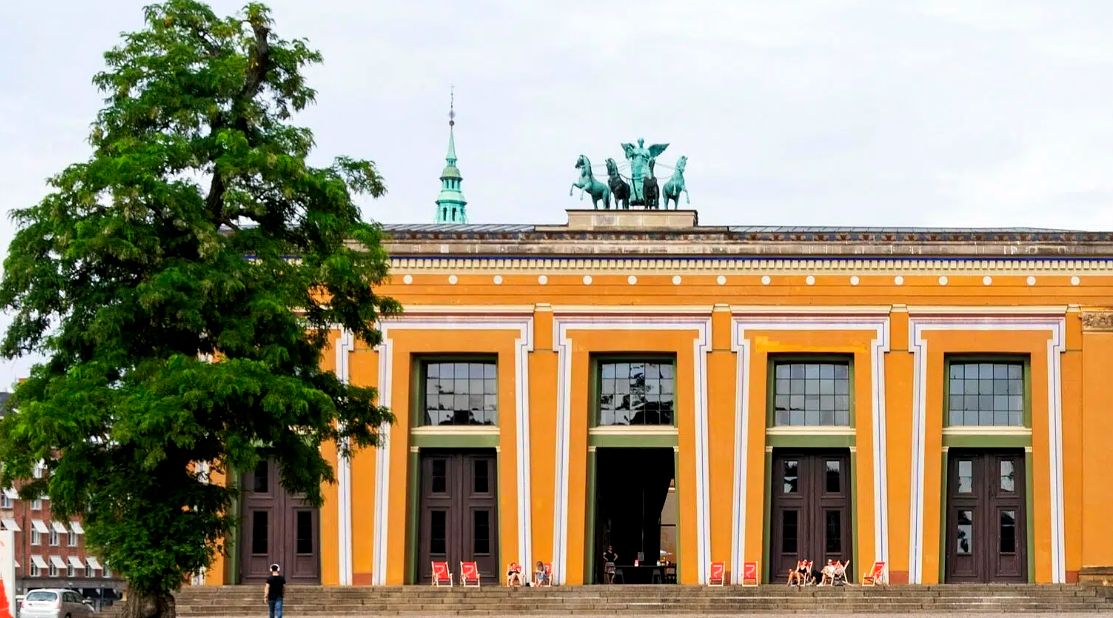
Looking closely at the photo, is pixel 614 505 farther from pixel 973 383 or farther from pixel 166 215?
pixel 166 215

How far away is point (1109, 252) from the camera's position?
49.5 m

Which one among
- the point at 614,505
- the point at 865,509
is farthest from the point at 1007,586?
the point at 614,505

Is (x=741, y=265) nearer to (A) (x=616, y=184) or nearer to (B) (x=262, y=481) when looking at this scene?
(A) (x=616, y=184)

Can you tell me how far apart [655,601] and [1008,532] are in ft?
39.4

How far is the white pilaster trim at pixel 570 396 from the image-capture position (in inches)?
1938

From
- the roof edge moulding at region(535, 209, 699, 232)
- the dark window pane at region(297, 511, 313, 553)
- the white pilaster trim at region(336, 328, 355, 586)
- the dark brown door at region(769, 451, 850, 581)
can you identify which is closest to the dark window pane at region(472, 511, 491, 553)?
the white pilaster trim at region(336, 328, 355, 586)

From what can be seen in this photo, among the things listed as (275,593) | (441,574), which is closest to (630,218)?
(441,574)

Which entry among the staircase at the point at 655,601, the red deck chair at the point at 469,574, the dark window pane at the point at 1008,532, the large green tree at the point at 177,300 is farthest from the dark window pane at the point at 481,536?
the large green tree at the point at 177,300

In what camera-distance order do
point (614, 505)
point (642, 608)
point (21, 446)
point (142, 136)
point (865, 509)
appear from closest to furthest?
point (21, 446) → point (142, 136) → point (642, 608) → point (865, 509) → point (614, 505)

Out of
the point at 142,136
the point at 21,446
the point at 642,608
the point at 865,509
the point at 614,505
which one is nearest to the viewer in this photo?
the point at 21,446

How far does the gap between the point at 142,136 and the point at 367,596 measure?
56.7ft

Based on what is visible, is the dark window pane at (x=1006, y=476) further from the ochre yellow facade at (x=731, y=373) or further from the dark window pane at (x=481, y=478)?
the dark window pane at (x=481, y=478)

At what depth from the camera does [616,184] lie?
52.3m

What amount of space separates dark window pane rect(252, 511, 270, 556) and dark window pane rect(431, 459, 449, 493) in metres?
4.65
